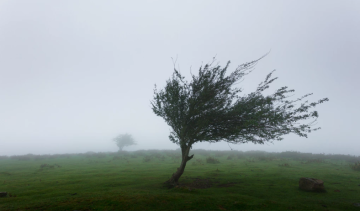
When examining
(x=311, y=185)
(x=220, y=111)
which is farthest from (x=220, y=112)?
(x=311, y=185)

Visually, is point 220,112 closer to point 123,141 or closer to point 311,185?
point 311,185

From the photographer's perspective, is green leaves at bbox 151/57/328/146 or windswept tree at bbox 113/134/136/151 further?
windswept tree at bbox 113/134/136/151

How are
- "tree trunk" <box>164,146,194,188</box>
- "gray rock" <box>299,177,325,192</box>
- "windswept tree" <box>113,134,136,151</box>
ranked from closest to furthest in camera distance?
1. "gray rock" <box>299,177,325,192</box>
2. "tree trunk" <box>164,146,194,188</box>
3. "windswept tree" <box>113,134,136,151</box>

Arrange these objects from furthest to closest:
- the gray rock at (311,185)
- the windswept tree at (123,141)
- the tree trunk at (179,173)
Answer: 1. the windswept tree at (123,141)
2. the tree trunk at (179,173)
3. the gray rock at (311,185)

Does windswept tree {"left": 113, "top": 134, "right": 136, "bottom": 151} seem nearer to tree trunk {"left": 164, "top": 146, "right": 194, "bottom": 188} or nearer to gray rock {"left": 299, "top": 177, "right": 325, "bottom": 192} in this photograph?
tree trunk {"left": 164, "top": 146, "right": 194, "bottom": 188}

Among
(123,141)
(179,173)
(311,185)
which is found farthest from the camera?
(123,141)

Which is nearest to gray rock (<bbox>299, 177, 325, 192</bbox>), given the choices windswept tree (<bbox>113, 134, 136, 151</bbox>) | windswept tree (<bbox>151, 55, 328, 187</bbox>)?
windswept tree (<bbox>151, 55, 328, 187</bbox>)

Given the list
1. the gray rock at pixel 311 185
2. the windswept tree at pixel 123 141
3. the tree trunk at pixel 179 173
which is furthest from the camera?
the windswept tree at pixel 123 141

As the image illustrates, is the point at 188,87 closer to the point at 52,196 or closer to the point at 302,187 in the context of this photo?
the point at 302,187

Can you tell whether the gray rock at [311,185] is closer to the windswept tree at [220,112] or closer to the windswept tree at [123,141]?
the windswept tree at [220,112]

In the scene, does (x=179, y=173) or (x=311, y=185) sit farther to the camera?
(x=179, y=173)

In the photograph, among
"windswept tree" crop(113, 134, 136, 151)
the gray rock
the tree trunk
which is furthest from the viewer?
"windswept tree" crop(113, 134, 136, 151)

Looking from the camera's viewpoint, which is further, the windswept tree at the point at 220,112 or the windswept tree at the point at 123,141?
the windswept tree at the point at 123,141

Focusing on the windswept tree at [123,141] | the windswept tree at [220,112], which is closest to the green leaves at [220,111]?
the windswept tree at [220,112]
